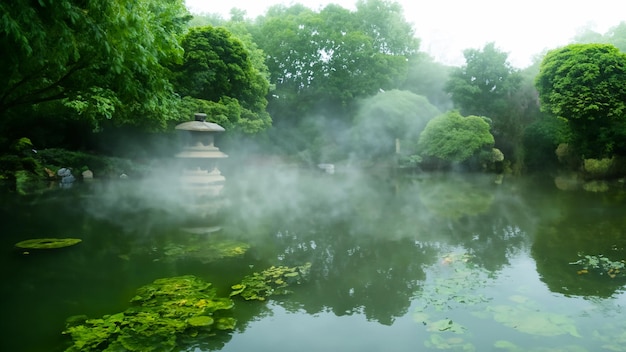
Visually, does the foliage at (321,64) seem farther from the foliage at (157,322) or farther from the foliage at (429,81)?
the foliage at (157,322)

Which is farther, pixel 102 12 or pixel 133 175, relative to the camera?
pixel 133 175

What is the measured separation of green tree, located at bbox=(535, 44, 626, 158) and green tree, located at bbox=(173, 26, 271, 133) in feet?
48.5

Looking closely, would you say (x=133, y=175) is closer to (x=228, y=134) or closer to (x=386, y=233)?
(x=228, y=134)

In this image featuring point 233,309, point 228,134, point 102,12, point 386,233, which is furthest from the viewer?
point 228,134

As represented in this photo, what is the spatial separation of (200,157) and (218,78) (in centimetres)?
725

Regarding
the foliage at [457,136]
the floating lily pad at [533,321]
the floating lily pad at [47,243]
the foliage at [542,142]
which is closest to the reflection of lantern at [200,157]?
the floating lily pad at [47,243]

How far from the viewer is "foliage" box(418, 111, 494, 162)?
21.9 m

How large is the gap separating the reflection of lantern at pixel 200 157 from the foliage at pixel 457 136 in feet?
42.2

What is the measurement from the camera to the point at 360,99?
29312 millimetres

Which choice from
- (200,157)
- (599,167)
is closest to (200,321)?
(200,157)

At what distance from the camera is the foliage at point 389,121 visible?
26219 millimetres

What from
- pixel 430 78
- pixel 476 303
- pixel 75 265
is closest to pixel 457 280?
pixel 476 303

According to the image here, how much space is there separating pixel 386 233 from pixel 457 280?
261 centimetres

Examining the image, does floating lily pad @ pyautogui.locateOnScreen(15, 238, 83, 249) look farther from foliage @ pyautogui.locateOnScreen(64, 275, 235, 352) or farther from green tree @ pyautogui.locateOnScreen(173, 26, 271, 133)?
green tree @ pyautogui.locateOnScreen(173, 26, 271, 133)
